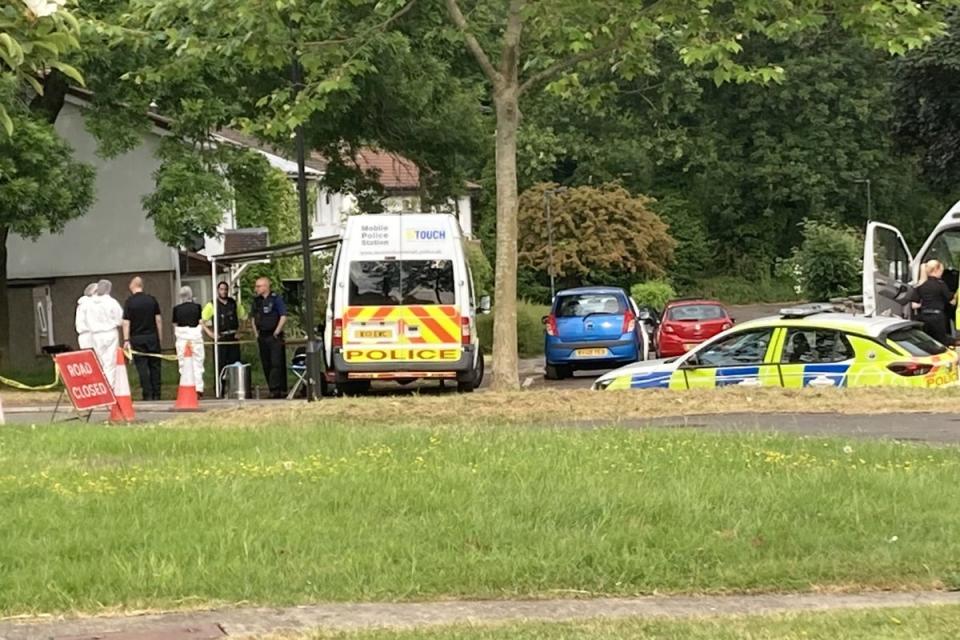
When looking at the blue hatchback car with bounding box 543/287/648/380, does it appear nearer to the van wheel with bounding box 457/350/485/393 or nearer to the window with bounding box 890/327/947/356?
the van wheel with bounding box 457/350/485/393

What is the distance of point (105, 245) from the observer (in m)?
32.6

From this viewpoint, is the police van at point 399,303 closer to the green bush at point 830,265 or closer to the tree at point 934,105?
the tree at point 934,105

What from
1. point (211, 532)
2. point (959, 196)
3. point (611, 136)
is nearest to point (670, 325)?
point (211, 532)

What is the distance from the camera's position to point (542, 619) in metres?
5.94

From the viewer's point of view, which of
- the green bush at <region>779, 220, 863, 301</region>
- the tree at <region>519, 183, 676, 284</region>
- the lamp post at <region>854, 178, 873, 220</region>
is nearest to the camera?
the green bush at <region>779, 220, 863, 301</region>

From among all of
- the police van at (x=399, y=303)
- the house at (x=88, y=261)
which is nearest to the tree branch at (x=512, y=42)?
the police van at (x=399, y=303)

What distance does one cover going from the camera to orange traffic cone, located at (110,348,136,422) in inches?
590

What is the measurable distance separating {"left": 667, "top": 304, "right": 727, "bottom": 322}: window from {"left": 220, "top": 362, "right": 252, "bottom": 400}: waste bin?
41.2 feet

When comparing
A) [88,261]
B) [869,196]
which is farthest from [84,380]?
[869,196]

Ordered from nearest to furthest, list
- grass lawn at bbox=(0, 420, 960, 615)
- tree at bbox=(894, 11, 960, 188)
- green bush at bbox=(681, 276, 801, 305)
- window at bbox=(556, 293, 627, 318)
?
grass lawn at bbox=(0, 420, 960, 615) < window at bbox=(556, 293, 627, 318) < tree at bbox=(894, 11, 960, 188) < green bush at bbox=(681, 276, 801, 305)

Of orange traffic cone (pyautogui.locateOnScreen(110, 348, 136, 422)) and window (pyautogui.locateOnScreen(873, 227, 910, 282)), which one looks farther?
window (pyautogui.locateOnScreen(873, 227, 910, 282))

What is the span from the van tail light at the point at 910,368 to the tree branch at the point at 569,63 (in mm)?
5313

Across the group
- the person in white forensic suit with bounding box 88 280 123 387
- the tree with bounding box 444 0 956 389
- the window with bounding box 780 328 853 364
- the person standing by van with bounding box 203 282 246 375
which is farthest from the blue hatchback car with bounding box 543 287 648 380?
the window with bounding box 780 328 853 364

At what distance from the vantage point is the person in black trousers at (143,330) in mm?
20000
